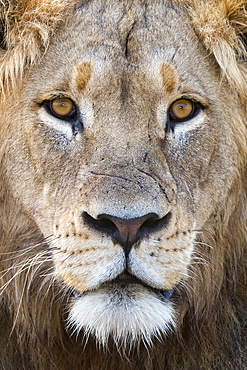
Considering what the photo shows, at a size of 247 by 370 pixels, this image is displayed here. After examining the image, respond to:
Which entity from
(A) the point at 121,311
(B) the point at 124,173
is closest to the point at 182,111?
(B) the point at 124,173

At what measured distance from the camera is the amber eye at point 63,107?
10.7 feet

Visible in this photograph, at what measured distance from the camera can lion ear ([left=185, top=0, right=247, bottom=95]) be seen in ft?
11.3

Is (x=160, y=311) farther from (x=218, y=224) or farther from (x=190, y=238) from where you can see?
(x=218, y=224)

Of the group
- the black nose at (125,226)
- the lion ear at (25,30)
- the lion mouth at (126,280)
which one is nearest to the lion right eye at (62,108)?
the lion ear at (25,30)

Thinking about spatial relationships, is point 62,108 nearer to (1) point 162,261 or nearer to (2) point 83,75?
(2) point 83,75

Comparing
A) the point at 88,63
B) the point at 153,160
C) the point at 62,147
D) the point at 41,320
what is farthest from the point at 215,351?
the point at 88,63

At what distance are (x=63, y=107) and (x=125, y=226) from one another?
927 mm

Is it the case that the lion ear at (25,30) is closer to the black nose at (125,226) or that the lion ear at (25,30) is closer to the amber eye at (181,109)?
the amber eye at (181,109)

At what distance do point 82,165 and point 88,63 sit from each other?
56cm

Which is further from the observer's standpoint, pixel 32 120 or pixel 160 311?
pixel 32 120

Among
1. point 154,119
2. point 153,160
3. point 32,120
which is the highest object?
point 32,120

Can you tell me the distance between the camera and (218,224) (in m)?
3.51

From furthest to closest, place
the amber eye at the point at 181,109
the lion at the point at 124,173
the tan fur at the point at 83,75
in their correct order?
the amber eye at the point at 181,109, the tan fur at the point at 83,75, the lion at the point at 124,173

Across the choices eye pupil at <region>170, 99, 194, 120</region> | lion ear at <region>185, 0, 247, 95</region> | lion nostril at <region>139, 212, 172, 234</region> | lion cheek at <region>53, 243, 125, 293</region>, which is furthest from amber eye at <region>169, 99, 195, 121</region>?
lion cheek at <region>53, 243, 125, 293</region>
